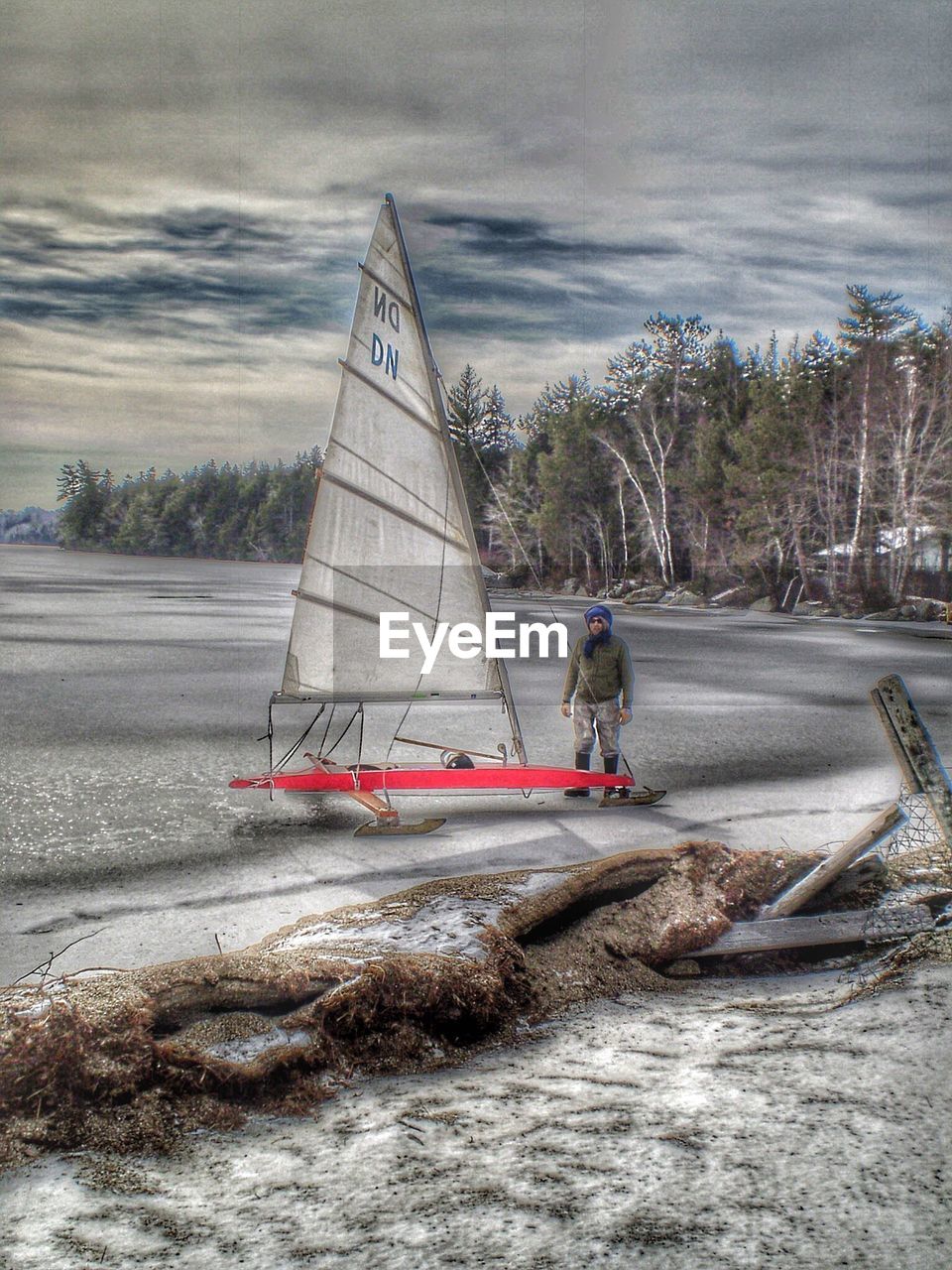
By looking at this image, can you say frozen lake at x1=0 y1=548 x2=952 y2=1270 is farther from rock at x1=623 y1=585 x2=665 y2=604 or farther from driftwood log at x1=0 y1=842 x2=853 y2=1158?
rock at x1=623 y1=585 x2=665 y2=604

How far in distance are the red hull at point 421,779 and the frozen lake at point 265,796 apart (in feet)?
0.89

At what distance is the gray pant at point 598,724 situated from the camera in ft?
25.7

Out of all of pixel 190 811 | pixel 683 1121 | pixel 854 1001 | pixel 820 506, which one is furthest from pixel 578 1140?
pixel 820 506

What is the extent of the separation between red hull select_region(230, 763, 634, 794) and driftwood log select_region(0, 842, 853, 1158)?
1.78 metres

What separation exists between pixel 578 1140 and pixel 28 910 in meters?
3.55

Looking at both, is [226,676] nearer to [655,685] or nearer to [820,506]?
[655,685]

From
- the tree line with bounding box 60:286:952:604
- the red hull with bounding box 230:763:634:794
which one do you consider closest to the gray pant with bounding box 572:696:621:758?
the red hull with bounding box 230:763:634:794

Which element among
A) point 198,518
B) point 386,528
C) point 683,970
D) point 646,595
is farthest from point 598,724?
point 198,518

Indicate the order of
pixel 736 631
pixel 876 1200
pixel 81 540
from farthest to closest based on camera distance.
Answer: pixel 81 540, pixel 736 631, pixel 876 1200

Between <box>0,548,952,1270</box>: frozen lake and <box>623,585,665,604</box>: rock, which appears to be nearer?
<box>0,548,952,1270</box>: frozen lake

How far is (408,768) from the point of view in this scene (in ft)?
24.7

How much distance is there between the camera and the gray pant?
25.7 ft

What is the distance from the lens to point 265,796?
8.25 m
